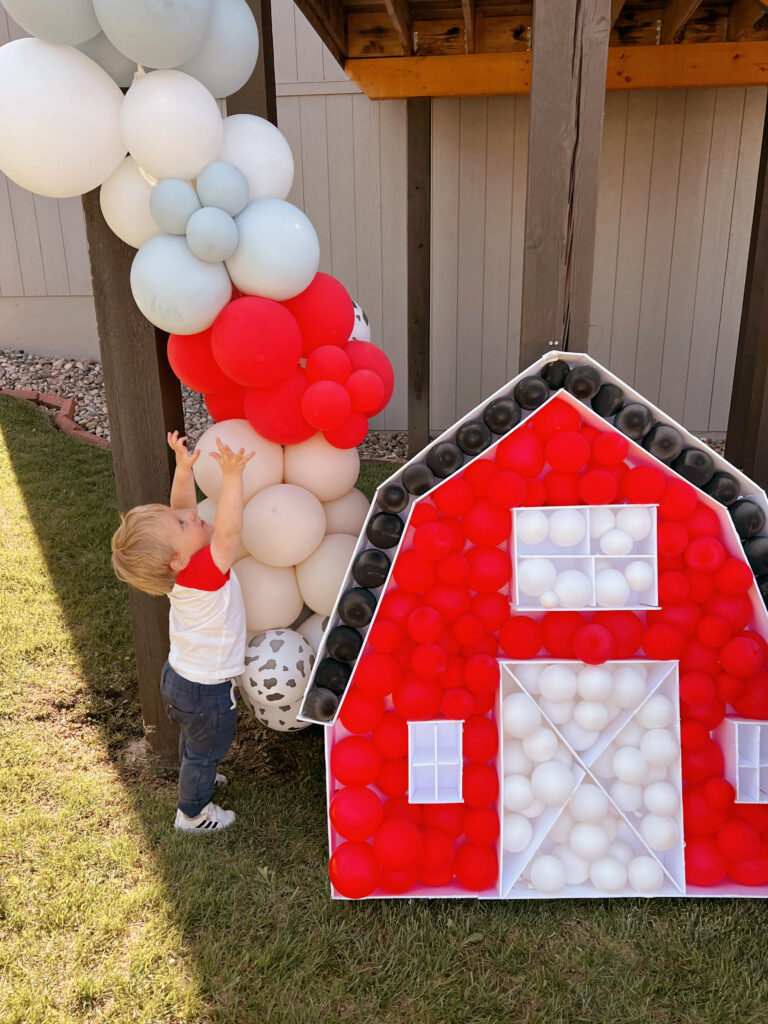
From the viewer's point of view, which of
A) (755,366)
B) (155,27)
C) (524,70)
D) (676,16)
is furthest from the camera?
(524,70)

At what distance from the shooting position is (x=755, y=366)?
12.6 ft

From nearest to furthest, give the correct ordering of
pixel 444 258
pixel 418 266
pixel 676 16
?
pixel 676 16 → pixel 418 266 → pixel 444 258

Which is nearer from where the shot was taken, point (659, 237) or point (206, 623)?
point (206, 623)

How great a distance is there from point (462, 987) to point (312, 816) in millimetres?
733

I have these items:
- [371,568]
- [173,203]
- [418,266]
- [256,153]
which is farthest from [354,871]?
[418,266]

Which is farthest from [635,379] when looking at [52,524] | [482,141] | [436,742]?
[436,742]

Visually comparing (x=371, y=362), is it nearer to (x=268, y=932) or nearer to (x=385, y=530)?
(x=385, y=530)

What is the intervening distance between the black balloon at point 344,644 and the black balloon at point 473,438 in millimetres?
567

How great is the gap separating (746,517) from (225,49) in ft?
5.72

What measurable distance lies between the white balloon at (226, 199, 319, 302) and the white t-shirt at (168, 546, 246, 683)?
0.71 metres

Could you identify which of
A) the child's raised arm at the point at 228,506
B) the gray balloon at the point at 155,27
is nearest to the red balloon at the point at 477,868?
the child's raised arm at the point at 228,506

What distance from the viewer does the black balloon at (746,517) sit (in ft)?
6.43

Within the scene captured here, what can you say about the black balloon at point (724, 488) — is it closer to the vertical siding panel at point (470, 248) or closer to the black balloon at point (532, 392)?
the black balloon at point (532, 392)

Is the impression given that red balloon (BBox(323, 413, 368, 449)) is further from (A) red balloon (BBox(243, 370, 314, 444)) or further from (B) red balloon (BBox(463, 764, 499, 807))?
(B) red balloon (BBox(463, 764, 499, 807))
